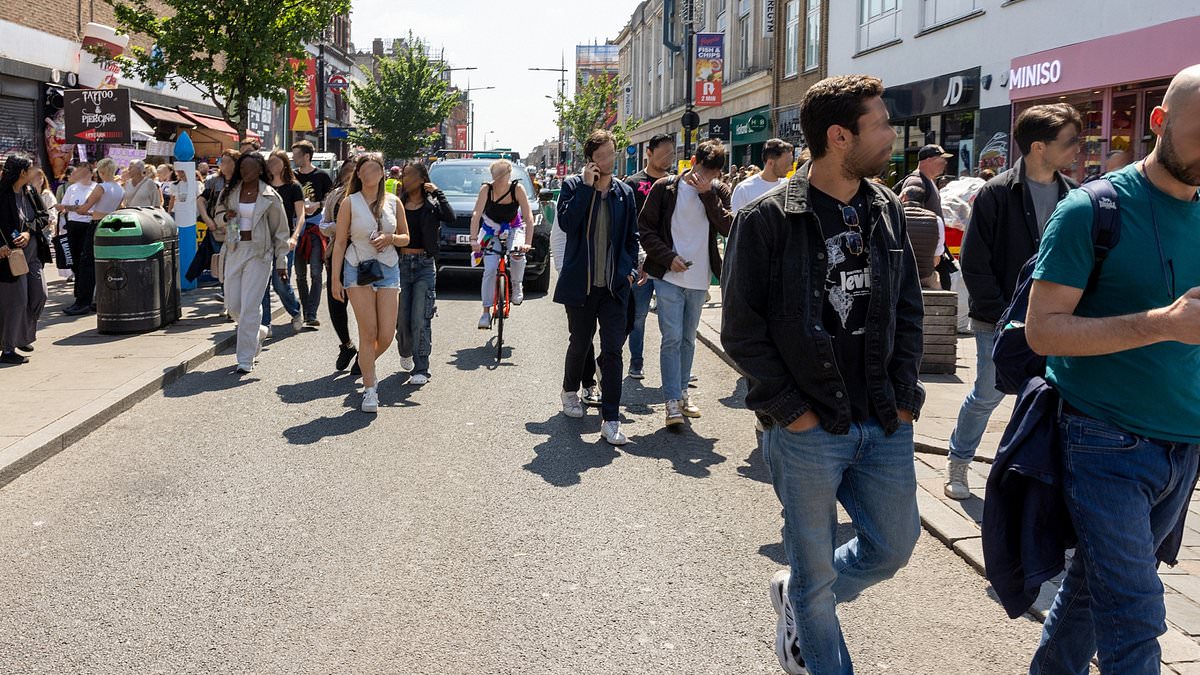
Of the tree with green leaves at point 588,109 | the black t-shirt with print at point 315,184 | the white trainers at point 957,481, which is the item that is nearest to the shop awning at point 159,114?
the black t-shirt with print at point 315,184

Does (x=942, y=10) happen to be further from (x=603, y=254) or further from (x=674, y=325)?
(x=603, y=254)

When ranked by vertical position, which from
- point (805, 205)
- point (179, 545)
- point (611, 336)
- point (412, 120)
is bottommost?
point (179, 545)

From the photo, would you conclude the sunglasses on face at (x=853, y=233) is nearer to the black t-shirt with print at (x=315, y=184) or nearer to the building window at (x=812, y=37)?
the black t-shirt with print at (x=315, y=184)

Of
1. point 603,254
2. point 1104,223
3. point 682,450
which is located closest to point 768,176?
point 603,254

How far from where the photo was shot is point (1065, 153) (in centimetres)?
510

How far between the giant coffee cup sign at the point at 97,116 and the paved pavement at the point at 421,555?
12.8 m

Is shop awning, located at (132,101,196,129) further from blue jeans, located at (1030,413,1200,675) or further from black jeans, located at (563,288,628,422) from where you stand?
blue jeans, located at (1030,413,1200,675)

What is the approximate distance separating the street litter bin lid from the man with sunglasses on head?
9.47 metres

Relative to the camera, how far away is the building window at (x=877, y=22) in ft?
80.2

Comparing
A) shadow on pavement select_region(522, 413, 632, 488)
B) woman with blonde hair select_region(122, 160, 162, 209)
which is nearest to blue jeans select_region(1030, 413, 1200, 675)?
shadow on pavement select_region(522, 413, 632, 488)

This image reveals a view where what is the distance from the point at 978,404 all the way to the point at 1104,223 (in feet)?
9.49

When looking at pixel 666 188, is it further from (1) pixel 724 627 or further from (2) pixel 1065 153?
(1) pixel 724 627

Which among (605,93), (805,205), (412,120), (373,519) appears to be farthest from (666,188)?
(605,93)

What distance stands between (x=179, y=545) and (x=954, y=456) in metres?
3.81
